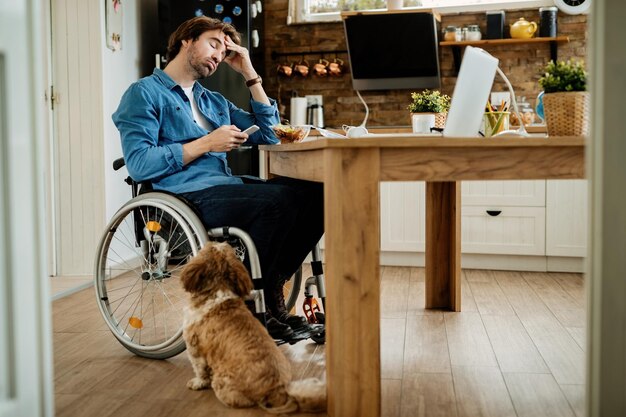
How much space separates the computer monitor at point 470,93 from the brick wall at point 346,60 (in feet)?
9.75

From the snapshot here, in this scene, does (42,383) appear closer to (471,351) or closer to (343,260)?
(343,260)

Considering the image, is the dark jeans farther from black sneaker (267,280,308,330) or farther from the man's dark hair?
the man's dark hair

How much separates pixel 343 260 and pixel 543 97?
695 mm

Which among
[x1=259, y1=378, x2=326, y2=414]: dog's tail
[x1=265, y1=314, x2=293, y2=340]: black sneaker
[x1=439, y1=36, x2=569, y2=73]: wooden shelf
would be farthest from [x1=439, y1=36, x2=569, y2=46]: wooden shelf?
[x1=259, y1=378, x2=326, y2=414]: dog's tail

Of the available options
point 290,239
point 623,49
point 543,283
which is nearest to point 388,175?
point 623,49

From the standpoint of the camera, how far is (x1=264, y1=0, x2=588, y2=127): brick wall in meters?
4.83

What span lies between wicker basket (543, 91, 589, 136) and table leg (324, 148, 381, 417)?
49 centimetres

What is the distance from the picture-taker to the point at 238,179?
9.01 ft

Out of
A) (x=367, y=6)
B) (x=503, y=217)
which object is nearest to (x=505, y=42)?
(x=367, y=6)

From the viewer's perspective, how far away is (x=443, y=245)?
3.36 metres

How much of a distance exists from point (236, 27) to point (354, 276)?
10.4 ft

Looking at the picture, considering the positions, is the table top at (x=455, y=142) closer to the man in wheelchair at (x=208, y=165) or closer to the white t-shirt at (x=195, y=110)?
the man in wheelchair at (x=208, y=165)

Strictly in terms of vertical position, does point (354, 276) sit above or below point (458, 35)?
below

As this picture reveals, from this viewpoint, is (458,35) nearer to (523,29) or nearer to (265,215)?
(523,29)
